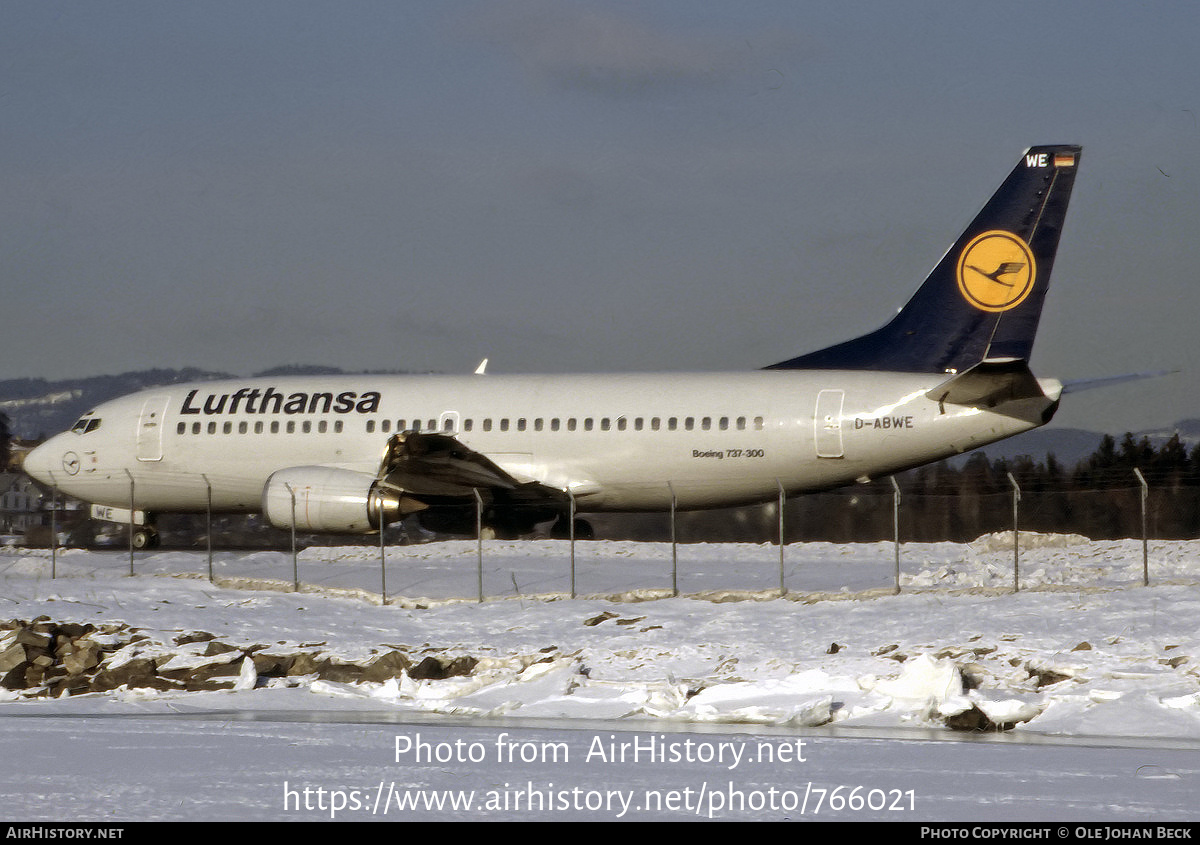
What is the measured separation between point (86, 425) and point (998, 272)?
17.5m

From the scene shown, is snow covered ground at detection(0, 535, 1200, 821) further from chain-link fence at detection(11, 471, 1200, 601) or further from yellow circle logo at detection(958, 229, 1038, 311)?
yellow circle logo at detection(958, 229, 1038, 311)

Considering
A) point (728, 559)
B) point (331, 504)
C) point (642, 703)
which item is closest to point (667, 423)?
point (728, 559)

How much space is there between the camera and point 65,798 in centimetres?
827

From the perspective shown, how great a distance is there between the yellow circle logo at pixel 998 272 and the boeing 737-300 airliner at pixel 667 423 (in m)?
0.02

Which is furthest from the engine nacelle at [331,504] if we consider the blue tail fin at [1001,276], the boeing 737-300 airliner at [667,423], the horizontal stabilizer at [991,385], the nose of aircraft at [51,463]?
the horizontal stabilizer at [991,385]

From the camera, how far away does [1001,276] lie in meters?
24.7

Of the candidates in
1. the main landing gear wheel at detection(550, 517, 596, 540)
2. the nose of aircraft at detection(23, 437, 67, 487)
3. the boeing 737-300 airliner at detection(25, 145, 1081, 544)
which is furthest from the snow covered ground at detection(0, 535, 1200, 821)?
the nose of aircraft at detection(23, 437, 67, 487)

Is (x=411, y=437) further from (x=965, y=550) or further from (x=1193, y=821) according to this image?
(x=1193, y=821)

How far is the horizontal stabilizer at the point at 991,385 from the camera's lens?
2189 cm

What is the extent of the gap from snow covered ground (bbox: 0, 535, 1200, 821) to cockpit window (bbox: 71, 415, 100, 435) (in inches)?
351

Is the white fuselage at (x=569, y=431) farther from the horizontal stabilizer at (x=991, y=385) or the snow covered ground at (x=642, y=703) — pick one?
the snow covered ground at (x=642, y=703)

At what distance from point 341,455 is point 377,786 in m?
19.1

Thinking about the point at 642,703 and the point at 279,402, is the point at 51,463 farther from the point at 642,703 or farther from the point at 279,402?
the point at 642,703

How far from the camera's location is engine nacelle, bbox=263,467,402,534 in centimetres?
2483
